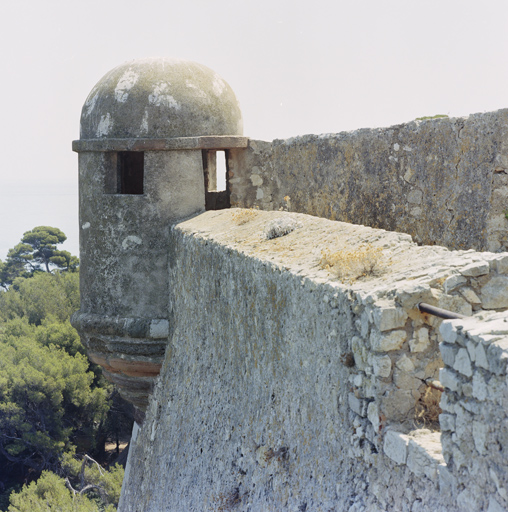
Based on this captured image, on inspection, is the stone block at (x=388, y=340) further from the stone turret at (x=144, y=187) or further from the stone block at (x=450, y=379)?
the stone turret at (x=144, y=187)

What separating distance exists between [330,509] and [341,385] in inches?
25.4

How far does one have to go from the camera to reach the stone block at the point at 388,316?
3271mm

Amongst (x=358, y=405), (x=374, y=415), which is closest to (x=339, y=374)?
(x=358, y=405)

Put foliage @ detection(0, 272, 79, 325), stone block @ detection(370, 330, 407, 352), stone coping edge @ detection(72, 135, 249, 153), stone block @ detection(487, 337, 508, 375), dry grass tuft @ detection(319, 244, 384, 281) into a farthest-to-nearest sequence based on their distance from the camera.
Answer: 1. foliage @ detection(0, 272, 79, 325)
2. stone coping edge @ detection(72, 135, 249, 153)
3. dry grass tuft @ detection(319, 244, 384, 281)
4. stone block @ detection(370, 330, 407, 352)
5. stone block @ detection(487, 337, 508, 375)

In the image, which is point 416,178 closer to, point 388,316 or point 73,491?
point 388,316

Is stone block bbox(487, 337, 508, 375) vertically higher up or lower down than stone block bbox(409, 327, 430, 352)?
higher up

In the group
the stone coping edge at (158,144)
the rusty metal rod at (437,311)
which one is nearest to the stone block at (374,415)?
the rusty metal rod at (437,311)

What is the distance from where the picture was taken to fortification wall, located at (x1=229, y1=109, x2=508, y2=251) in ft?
17.8

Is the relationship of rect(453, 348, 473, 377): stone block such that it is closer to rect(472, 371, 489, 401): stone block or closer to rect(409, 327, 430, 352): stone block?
rect(472, 371, 489, 401): stone block

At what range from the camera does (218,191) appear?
31.7 ft

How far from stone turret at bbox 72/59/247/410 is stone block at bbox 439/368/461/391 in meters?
5.25

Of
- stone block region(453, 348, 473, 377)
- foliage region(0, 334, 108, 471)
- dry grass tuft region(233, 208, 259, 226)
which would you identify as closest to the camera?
stone block region(453, 348, 473, 377)

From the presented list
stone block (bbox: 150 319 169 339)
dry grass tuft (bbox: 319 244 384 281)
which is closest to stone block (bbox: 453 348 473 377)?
dry grass tuft (bbox: 319 244 384 281)

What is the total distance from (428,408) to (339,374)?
1.68ft
